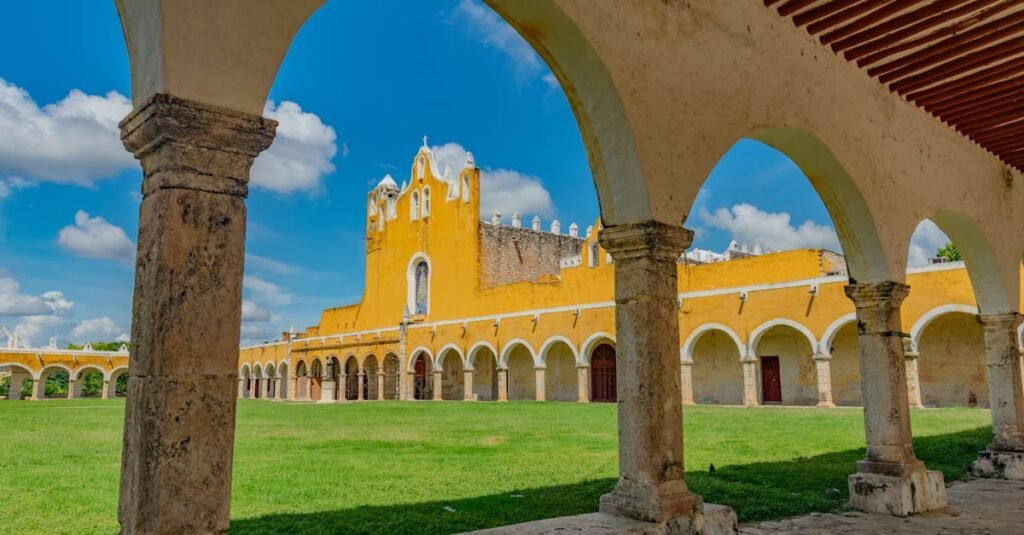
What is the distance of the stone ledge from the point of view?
357cm

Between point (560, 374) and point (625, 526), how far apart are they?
26638mm

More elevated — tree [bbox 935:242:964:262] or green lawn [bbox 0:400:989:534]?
tree [bbox 935:242:964:262]

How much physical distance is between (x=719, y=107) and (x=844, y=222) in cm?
223

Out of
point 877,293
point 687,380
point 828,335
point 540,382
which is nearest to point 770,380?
point 687,380

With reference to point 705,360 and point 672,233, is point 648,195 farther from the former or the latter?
point 705,360

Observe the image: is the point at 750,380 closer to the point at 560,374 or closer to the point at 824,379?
the point at 824,379

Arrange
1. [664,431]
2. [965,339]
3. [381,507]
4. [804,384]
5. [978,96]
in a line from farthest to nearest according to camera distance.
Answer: [804,384], [965,339], [978,96], [381,507], [664,431]

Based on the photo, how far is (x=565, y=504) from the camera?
5.88 metres

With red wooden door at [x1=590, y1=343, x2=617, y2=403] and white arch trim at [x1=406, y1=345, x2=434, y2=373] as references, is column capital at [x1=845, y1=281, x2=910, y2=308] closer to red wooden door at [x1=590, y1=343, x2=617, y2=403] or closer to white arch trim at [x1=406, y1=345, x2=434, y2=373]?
red wooden door at [x1=590, y1=343, x2=617, y2=403]

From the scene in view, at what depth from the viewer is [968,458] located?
8773 millimetres

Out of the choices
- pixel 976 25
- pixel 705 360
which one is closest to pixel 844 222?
pixel 976 25

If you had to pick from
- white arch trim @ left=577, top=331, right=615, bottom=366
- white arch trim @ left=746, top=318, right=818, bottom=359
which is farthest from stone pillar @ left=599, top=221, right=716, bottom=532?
white arch trim @ left=577, top=331, right=615, bottom=366

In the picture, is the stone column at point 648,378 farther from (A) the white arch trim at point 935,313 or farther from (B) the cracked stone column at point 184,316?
(A) the white arch trim at point 935,313

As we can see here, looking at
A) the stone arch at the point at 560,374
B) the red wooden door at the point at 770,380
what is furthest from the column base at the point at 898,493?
the stone arch at the point at 560,374
